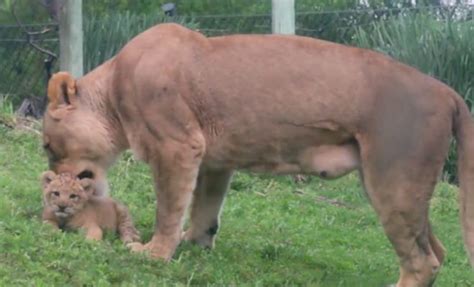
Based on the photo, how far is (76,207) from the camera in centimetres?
861

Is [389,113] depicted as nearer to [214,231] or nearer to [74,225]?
[214,231]

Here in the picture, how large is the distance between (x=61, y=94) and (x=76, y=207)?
0.97 meters

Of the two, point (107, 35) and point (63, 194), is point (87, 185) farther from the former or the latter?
point (107, 35)

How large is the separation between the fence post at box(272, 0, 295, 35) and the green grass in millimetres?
1551

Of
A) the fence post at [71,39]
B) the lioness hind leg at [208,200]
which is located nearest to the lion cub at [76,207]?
the lioness hind leg at [208,200]

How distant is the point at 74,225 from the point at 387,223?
2013 mm

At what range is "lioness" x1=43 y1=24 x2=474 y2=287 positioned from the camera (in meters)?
8.44

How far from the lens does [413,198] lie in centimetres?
839

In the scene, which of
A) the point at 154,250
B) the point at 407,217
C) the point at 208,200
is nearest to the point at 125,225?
the point at 154,250

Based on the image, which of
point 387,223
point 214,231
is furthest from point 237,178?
point 387,223

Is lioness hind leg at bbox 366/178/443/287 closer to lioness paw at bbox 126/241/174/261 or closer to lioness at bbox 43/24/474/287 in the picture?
lioness at bbox 43/24/474/287

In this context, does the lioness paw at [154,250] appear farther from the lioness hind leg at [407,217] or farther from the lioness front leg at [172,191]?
the lioness hind leg at [407,217]

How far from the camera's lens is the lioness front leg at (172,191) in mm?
8547

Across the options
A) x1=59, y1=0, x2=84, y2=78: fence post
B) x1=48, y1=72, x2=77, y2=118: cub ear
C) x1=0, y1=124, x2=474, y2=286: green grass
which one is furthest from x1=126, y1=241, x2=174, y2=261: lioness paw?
x1=59, y1=0, x2=84, y2=78: fence post
